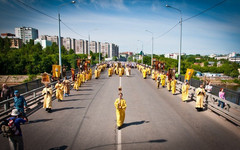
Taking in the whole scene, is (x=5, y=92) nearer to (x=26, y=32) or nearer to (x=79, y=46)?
(x=79, y=46)

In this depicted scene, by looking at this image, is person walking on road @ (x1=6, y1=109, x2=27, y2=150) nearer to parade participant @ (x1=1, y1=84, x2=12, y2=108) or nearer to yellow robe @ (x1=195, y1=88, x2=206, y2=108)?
parade participant @ (x1=1, y1=84, x2=12, y2=108)

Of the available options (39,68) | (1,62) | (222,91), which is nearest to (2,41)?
(1,62)

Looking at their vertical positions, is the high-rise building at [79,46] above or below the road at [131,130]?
above

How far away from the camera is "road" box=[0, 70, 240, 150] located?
18.2 ft

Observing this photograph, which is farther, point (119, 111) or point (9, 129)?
point (119, 111)

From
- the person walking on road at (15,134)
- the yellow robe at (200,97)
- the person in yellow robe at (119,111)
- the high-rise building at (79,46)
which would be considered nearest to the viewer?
the person walking on road at (15,134)

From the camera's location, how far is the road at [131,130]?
5.55 metres

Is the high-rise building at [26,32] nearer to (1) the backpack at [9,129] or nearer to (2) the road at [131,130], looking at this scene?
(2) the road at [131,130]

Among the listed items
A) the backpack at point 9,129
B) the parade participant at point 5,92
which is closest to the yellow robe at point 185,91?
the backpack at point 9,129

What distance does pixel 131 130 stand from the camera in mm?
6629

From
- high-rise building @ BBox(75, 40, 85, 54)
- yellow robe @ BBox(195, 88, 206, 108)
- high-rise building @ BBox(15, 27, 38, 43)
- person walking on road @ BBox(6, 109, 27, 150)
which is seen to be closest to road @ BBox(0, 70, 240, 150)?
yellow robe @ BBox(195, 88, 206, 108)

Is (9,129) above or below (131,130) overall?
above

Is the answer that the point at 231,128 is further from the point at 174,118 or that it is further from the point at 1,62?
the point at 1,62

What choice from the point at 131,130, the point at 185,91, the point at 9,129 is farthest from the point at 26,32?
the point at 9,129
